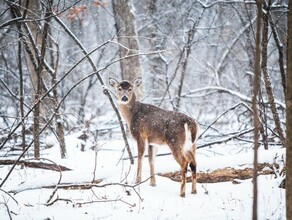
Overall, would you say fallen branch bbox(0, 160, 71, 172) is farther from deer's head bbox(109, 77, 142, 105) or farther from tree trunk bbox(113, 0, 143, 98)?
tree trunk bbox(113, 0, 143, 98)

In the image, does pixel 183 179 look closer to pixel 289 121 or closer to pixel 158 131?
pixel 158 131

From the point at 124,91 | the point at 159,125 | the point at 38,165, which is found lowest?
the point at 38,165

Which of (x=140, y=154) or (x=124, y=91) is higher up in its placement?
(x=124, y=91)

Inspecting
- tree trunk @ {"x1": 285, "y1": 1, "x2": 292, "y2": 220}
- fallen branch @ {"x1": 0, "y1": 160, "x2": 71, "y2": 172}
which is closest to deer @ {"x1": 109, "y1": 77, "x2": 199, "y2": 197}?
fallen branch @ {"x1": 0, "y1": 160, "x2": 71, "y2": 172}

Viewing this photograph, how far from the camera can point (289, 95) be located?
343cm

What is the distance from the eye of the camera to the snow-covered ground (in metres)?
Result: 5.01

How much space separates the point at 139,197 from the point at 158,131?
171 centimetres

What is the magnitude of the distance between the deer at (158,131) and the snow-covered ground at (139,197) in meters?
0.34

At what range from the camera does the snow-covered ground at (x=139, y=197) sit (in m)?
5.01

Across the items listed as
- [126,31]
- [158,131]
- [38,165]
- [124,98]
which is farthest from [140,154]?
[126,31]

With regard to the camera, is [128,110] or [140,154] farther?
[128,110]

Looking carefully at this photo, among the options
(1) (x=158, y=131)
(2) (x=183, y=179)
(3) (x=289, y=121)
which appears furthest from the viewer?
(1) (x=158, y=131)

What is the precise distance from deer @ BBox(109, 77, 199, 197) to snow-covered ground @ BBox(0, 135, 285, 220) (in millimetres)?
342

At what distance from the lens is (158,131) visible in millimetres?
6801
